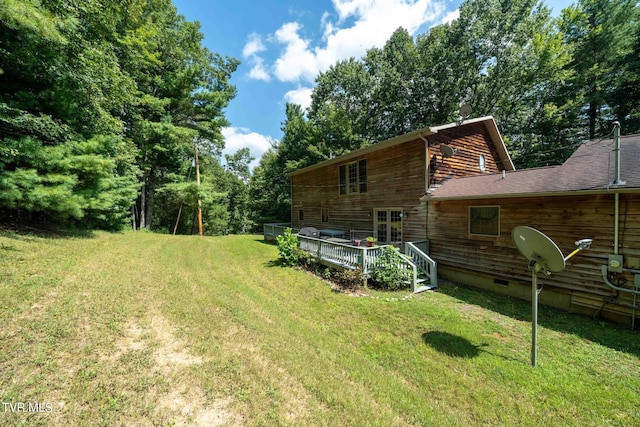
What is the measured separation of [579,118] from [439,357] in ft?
77.1

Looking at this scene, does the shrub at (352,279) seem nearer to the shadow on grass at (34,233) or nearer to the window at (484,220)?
the window at (484,220)

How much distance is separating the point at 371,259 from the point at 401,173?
4521 millimetres

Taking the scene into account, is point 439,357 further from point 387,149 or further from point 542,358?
point 387,149

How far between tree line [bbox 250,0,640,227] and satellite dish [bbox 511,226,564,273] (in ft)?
47.6

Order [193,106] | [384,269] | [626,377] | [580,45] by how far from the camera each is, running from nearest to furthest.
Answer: [626,377] → [384,269] → [580,45] → [193,106]

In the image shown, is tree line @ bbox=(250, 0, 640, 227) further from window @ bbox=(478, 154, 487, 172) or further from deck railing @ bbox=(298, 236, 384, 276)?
deck railing @ bbox=(298, 236, 384, 276)

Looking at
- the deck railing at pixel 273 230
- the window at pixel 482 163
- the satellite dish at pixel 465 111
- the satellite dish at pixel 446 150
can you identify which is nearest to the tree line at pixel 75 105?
the deck railing at pixel 273 230

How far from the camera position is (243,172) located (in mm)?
41906

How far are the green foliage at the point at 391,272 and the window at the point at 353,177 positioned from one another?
512cm

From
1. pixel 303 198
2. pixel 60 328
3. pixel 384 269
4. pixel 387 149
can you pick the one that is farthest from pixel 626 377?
pixel 303 198

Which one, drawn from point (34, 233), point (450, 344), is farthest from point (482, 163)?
point (34, 233)

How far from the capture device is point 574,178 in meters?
6.40

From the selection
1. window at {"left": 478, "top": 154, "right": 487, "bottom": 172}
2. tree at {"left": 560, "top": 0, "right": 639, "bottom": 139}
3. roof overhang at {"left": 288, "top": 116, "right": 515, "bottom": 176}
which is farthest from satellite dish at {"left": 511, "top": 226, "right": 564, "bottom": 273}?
tree at {"left": 560, "top": 0, "right": 639, "bottom": 139}

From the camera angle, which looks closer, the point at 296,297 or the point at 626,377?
the point at 626,377
